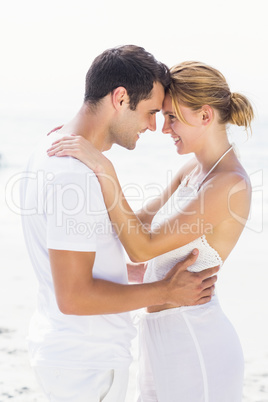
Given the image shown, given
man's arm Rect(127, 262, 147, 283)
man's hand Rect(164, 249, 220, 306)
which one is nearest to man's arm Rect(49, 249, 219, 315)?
man's hand Rect(164, 249, 220, 306)

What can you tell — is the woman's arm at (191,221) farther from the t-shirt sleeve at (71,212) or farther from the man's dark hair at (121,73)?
the man's dark hair at (121,73)

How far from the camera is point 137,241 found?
2.39 metres

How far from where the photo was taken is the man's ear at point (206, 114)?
2635mm

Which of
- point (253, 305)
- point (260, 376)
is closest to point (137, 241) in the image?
point (260, 376)

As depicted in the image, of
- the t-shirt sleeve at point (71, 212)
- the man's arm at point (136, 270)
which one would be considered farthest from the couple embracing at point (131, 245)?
the man's arm at point (136, 270)

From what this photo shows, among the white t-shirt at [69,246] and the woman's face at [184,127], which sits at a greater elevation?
the woman's face at [184,127]

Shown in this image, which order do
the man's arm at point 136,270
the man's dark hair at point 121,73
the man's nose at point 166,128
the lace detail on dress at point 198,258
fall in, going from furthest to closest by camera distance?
1. the man's arm at point 136,270
2. the man's nose at point 166,128
3. the lace detail on dress at point 198,258
4. the man's dark hair at point 121,73

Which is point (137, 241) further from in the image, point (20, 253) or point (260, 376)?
point (20, 253)

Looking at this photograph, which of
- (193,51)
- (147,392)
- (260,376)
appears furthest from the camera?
(193,51)

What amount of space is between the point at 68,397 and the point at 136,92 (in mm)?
1263

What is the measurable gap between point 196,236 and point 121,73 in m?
0.77

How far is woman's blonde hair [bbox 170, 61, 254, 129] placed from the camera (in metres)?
2.59

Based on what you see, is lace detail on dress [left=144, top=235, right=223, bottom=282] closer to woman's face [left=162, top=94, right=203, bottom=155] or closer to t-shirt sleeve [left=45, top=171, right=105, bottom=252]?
woman's face [left=162, top=94, right=203, bottom=155]

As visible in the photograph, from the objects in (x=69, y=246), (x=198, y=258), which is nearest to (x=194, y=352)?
(x=198, y=258)
